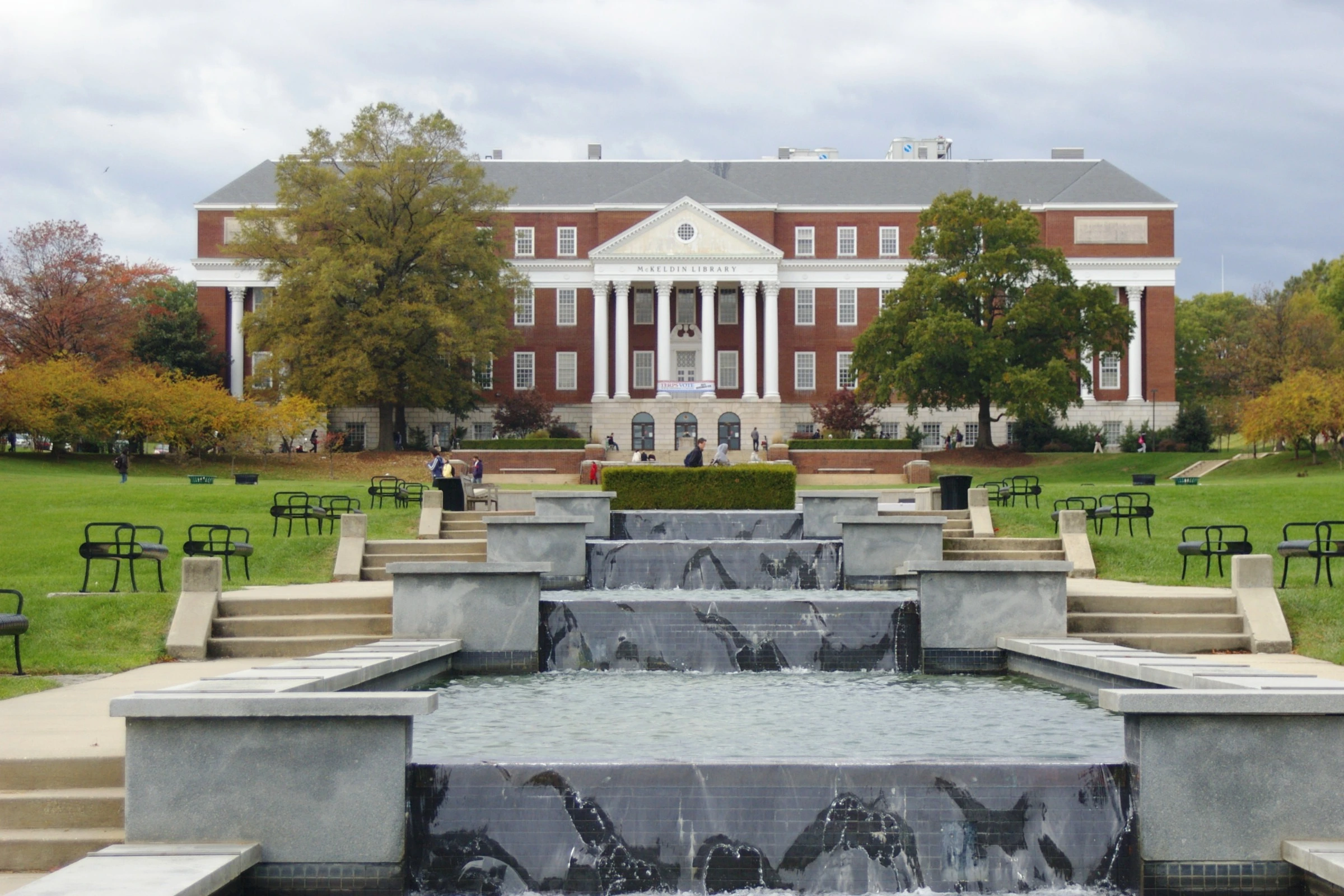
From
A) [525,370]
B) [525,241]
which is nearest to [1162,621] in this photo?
→ [525,370]

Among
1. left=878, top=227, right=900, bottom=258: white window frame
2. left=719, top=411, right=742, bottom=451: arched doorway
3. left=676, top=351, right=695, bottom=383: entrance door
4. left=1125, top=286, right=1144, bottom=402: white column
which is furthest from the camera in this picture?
left=878, top=227, right=900, bottom=258: white window frame

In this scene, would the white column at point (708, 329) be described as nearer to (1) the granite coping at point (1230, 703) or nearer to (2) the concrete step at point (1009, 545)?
(2) the concrete step at point (1009, 545)

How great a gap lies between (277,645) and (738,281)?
6551cm

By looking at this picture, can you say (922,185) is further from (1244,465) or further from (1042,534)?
(1042,534)

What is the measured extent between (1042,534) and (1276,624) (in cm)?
939

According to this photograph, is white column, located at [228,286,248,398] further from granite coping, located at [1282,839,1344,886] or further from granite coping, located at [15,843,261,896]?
granite coping, located at [1282,839,1344,886]

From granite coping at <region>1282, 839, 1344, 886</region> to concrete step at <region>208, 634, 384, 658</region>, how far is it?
31.5 feet

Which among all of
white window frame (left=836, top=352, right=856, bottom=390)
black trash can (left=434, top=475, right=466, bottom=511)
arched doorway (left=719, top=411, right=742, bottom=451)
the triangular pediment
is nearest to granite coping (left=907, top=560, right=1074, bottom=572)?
black trash can (left=434, top=475, right=466, bottom=511)

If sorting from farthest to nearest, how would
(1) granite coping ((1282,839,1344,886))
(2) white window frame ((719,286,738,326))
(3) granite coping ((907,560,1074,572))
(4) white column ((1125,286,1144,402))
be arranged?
(2) white window frame ((719,286,738,326)), (4) white column ((1125,286,1144,402)), (3) granite coping ((907,560,1074,572)), (1) granite coping ((1282,839,1344,886))

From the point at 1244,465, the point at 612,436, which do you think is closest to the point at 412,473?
the point at 612,436

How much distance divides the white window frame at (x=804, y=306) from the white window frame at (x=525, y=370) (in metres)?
16.8

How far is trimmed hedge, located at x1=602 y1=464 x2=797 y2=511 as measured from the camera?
27.5 metres

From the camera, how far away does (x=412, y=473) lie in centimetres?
5459

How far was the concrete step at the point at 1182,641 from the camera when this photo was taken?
1445 centimetres
